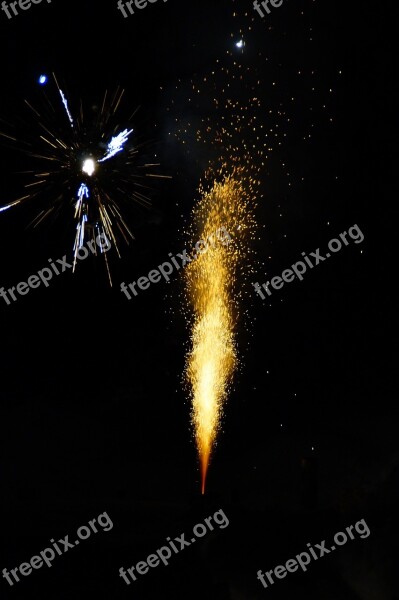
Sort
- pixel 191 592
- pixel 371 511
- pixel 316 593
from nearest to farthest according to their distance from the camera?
pixel 191 592
pixel 316 593
pixel 371 511

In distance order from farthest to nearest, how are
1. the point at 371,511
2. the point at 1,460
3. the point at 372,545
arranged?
the point at 1,460 < the point at 371,511 < the point at 372,545

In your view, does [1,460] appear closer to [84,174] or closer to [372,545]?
[84,174]

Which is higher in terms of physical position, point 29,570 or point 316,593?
point 29,570

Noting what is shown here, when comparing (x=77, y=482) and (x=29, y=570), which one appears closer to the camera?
(x=29, y=570)

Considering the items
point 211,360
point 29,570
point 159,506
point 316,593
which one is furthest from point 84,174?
point 316,593

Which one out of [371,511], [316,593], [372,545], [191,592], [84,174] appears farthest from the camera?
[371,511]

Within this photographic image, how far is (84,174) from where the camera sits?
15.6 metres

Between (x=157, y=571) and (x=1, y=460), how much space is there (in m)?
10.8

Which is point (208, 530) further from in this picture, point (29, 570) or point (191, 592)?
point (29, 570)

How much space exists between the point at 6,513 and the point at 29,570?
466cm

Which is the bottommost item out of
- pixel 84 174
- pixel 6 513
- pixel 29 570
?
pixel 29 570

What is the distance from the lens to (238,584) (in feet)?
51.9

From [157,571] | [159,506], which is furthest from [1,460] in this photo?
[157,571]

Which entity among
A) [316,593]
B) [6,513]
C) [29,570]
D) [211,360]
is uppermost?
[211,360]
